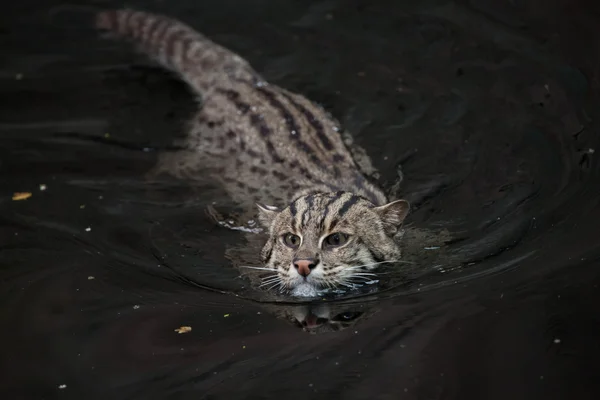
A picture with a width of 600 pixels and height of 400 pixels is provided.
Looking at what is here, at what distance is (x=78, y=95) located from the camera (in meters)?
10.3

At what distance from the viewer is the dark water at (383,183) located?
237 inches

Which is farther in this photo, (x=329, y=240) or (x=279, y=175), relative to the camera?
(x=279, y=175)

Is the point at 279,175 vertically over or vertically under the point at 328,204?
under

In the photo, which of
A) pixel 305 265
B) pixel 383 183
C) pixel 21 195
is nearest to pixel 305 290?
pixel 305 265

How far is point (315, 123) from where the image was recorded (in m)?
8.58

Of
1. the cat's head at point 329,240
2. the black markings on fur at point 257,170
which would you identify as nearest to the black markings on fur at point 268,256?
the cat's head at point 329,240

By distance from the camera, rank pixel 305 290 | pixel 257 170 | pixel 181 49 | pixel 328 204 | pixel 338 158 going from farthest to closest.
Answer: pixel 181 49 < pixel 257 170 < pixel 338 158 < pixel 328 204 < pixel 305 290

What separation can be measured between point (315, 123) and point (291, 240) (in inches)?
72.4

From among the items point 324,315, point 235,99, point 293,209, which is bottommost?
point 324,315

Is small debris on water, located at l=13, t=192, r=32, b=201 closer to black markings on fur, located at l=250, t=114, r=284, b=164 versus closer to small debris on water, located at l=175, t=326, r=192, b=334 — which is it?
black markings on fur, located at l=250, t=114, r=284, b=164

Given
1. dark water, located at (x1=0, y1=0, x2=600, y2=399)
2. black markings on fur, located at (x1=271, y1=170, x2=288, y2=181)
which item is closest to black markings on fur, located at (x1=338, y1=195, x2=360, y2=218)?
dark water, located at (x1=0, y1=0, x2=600, y2=399)

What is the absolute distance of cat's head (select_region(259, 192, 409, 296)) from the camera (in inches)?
266

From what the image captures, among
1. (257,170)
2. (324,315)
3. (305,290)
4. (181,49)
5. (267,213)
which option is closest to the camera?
(324,315)

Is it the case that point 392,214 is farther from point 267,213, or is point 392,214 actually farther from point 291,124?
point 291,124
